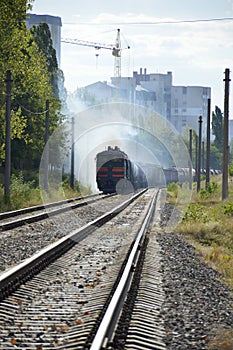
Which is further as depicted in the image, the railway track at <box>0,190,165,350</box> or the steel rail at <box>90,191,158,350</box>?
the railway track at <box>0,190,165,350</box>

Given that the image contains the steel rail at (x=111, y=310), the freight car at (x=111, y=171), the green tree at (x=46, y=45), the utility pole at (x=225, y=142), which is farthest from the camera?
the green tree at (x=46, y=45)

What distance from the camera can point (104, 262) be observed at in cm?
1130

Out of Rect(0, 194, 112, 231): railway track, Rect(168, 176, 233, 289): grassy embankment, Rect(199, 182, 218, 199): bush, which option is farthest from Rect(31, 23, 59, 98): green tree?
Rect(168, 176, 233, 289): grassy embankment

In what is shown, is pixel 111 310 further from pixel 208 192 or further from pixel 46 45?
pixel 46 45

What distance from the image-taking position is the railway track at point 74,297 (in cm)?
586

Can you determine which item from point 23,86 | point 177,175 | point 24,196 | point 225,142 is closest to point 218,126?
point 177,175

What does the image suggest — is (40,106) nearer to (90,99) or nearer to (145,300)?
(145,300)

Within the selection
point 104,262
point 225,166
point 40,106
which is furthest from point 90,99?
point 104,262

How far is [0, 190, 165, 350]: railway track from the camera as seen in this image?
5.86 metres

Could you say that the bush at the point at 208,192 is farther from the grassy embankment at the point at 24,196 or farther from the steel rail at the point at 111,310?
the steel rail at the point at 111,310

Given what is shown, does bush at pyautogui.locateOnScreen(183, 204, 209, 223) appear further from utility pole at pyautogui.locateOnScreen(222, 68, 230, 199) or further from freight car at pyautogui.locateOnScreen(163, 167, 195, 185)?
freight car at pyautogui.locateOnScreen(163, 167, 195, 185)

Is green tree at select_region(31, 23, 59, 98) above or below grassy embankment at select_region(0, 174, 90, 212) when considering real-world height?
above

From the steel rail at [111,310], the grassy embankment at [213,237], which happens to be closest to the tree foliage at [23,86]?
the grassy embankment at [213,237]

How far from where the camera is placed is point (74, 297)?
8.02 metres
